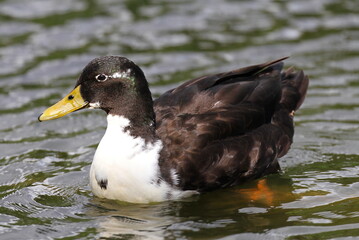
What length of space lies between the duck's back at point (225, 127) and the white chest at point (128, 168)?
4.9 inches

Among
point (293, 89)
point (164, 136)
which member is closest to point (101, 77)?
point (164, 136)

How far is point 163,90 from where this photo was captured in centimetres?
1254

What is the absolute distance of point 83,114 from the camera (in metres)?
12.0

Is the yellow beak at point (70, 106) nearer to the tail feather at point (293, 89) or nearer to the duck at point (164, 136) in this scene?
the duck at point (164, 136)

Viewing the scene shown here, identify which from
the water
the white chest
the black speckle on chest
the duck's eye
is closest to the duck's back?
the white chest

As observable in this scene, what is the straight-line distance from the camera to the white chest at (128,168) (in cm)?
870

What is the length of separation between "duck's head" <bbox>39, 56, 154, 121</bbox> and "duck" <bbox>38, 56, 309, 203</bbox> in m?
0.01

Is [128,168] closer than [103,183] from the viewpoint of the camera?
Yes

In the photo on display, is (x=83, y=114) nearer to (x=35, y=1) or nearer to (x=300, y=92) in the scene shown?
(x=300, y=92)

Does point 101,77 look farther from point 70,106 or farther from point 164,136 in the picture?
point 164,136

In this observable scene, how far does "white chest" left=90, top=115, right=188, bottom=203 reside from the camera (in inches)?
342

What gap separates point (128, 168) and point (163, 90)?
13.0ft

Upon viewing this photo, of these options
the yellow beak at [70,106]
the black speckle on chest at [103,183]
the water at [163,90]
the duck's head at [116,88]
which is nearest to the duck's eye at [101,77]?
the duck's head at [116,88]

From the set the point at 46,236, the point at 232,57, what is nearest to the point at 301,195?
the point at 46,236
